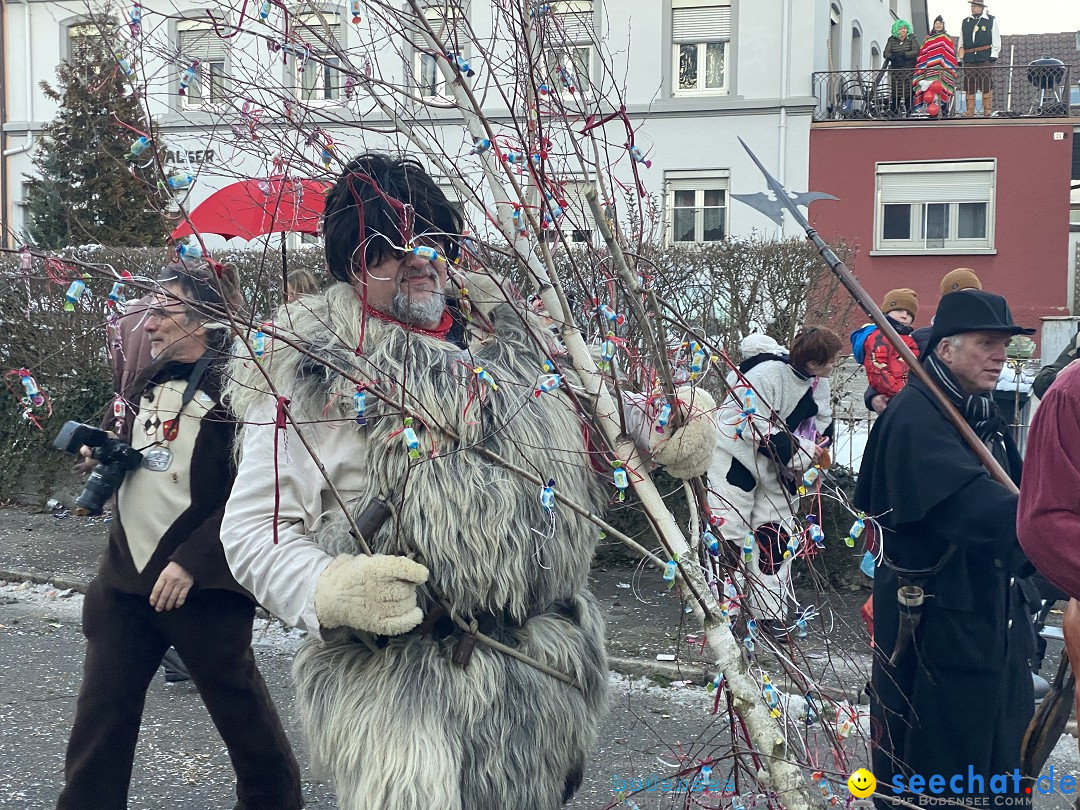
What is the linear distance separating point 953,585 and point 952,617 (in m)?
0.09

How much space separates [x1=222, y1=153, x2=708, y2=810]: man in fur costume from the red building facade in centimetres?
1791

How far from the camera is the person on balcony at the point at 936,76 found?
62.6ft

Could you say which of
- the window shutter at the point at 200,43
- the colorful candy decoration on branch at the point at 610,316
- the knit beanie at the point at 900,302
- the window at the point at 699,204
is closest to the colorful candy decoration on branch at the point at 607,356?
the colorful candy decoration on branch at the point at 610,316

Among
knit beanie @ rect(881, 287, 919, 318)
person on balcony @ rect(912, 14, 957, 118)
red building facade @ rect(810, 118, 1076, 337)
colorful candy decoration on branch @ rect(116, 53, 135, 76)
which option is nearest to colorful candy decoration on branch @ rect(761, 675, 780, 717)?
colorful candy decoration on branch @ rect(116, 53, 135, 76)

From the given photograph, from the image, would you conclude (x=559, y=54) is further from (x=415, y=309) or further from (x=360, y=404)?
(x=360, y=404)

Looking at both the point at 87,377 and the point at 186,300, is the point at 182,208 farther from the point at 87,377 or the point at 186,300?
the point at 87,377

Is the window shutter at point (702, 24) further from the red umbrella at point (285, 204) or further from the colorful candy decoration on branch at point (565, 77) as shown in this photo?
the colorful candy decoration on branch at point (565, 77)

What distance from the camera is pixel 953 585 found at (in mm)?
3018

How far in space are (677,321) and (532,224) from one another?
38 centimetres

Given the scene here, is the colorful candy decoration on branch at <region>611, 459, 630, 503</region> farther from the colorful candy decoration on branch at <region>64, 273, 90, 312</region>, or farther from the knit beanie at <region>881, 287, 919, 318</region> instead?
the knit beanie at <region>881, 287, 919, 318</region>

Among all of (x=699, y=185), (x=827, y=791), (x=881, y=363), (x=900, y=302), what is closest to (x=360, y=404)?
(x=827, y=791)

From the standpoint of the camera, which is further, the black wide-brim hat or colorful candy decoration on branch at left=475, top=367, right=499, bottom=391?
the black wide-brim hat

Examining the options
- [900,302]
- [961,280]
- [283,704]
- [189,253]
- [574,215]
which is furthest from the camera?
[900,302]

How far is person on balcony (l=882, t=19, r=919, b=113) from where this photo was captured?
19.5m
